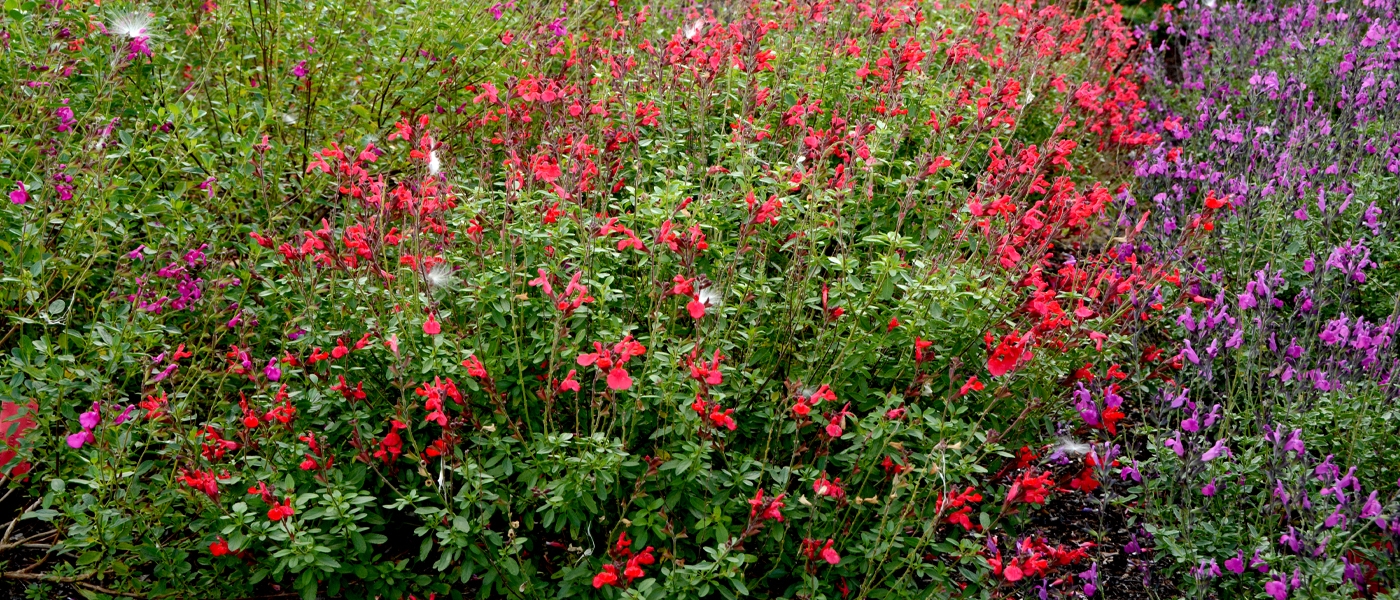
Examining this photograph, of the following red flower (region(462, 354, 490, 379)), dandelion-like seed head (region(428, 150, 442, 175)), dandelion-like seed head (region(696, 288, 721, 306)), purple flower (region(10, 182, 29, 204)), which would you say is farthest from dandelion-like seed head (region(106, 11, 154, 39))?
dandelion-like seed head (region(696, 288, 721, 306))

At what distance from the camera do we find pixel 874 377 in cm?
272

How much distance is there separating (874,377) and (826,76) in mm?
1723

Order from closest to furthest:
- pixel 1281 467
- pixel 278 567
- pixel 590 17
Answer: pixel 278 567, pixel 1281 467, pixel 590 17

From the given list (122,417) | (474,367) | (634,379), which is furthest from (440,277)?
(122,417)

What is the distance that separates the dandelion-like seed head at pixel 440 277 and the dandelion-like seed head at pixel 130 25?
1277mm

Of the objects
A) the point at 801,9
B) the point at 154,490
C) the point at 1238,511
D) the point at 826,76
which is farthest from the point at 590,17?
the point at 1238,511

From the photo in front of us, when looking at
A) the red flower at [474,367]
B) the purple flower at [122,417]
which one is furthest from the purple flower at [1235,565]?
the purple flower at [122,417]

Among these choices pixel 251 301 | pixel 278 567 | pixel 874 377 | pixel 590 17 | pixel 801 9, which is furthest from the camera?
pixel 590 17

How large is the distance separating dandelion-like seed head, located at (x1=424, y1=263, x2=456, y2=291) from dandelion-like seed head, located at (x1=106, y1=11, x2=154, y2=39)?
1277mm

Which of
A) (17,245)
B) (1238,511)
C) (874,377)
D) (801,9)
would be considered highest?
(801,9)

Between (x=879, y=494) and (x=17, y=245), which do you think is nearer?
(x=879, y=494)

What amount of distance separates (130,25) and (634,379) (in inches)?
76.8

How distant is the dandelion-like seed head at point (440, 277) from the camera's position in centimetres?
248

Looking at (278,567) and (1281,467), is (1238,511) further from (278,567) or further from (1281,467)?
(278,567)
